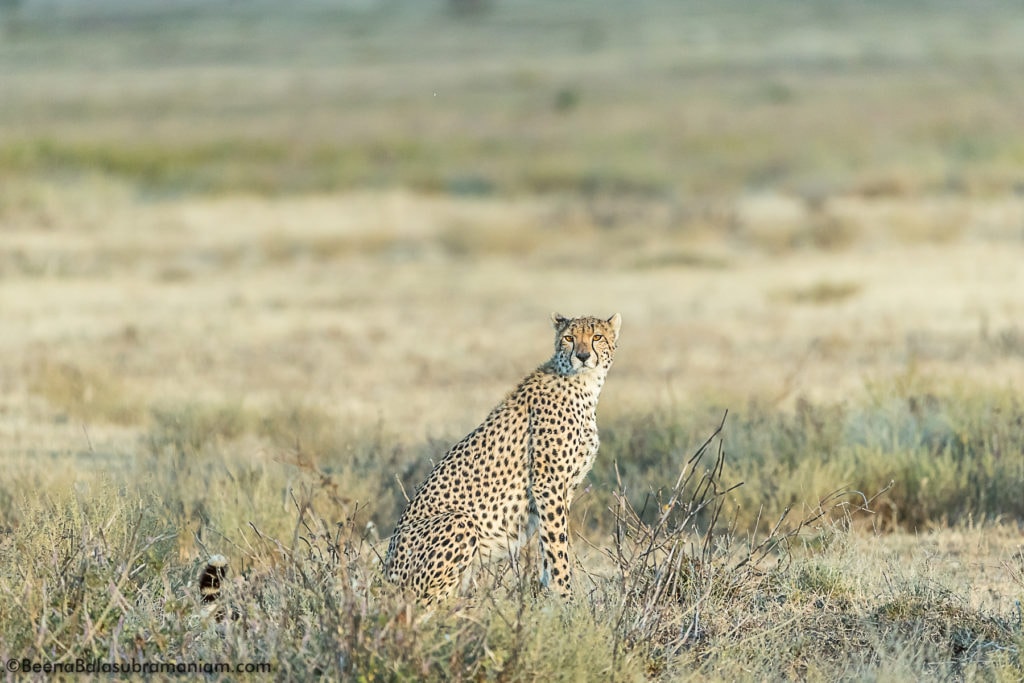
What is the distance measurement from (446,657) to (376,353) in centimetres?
892

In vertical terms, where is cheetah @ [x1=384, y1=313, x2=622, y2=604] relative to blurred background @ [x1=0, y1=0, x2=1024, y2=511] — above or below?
above

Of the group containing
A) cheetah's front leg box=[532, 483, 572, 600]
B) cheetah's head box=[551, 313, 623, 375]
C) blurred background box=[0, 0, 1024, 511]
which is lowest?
blurred background box=[0, 0, 1024, 511]

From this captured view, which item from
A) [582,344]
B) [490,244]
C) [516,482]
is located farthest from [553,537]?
[490,244]

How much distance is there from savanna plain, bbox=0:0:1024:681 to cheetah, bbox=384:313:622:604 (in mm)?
135

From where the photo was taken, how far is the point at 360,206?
81.7 ft

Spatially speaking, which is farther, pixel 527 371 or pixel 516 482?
pixel 527 371

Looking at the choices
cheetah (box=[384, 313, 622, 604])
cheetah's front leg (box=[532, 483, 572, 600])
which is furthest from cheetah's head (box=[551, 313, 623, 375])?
cheetah's front leg (box=[532, 483, 572, 600])

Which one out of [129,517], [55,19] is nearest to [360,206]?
[129,517]

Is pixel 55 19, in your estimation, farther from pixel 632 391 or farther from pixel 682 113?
pixel 632 391

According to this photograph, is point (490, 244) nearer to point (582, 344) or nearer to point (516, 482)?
point (582, 344)

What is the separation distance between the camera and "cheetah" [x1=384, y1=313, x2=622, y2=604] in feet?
16.1

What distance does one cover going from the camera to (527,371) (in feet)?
40.3

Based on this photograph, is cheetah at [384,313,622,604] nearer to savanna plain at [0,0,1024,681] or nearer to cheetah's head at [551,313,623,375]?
cheetah's head at [551,313,623,375]

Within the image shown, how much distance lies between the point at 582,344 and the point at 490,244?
14926 millimetres
